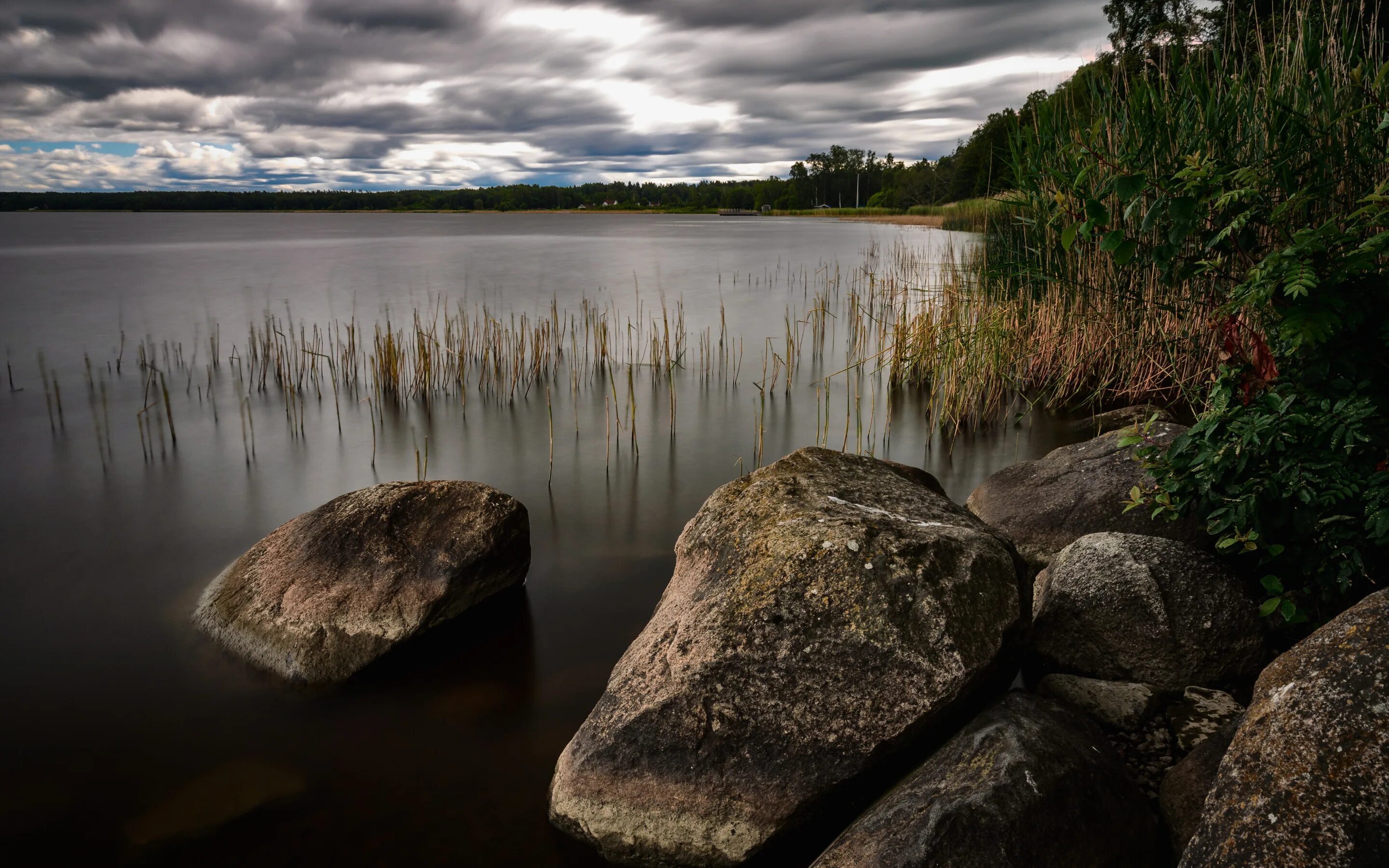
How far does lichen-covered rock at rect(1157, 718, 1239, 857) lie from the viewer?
8.93 ft

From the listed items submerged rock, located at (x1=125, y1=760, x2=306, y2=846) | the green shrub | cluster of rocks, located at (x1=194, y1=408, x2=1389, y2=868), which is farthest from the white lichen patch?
submerged rock, located at (x1=125, y1=760, x2=306, y2=846)

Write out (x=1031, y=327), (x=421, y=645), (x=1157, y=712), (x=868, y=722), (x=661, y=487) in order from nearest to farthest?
1. (x=868, y=722)
2. (x=1157, y=712)
3. (x=421, y=645)
4. (x=661, y=487)
5. (x=1031, y=327)

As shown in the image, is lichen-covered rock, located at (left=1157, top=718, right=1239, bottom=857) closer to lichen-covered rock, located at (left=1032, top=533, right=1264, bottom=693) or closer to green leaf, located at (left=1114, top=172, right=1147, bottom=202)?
lichen-covered rock, located at (left=1032, top=533, right=1264, bottom=693)

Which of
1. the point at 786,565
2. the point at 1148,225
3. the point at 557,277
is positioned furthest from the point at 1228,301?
the point at 557,277

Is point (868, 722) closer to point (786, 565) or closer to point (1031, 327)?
point (786, 565)

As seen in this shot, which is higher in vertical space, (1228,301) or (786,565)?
(1228,301)

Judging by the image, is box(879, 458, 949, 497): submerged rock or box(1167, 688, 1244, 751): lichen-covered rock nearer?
box(1167, 688, 1244, 751): lichen-covered rock

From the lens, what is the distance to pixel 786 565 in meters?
3.28

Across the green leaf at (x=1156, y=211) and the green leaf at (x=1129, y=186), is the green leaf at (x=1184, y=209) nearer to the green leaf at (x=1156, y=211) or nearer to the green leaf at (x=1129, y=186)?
the green leaf at (x=1156, y=211)

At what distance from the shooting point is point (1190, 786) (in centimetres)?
281

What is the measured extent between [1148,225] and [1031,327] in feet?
22.5

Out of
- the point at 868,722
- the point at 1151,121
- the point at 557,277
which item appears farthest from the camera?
the point at 557,277

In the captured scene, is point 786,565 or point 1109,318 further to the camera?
point 1109,318

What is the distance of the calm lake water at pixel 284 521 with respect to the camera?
3410 mm
